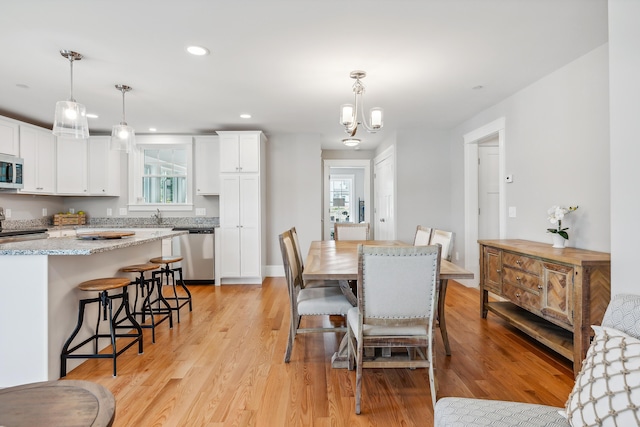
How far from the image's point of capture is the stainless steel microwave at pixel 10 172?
3764mm

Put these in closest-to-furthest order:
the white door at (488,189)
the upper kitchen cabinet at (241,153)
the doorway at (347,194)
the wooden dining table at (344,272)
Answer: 1. the wooden dining table at (344,272)
2. the white door at (488,189)
3. the upper kitchen cabinet at (241,153)
4. the doorway at (347,194)

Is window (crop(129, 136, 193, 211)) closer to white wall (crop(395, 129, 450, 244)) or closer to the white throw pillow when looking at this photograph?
white wall (crop(395, 129, 450, 244))

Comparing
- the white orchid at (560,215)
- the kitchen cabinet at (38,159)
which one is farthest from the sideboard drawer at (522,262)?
the kitchen cabinet at (38,159)

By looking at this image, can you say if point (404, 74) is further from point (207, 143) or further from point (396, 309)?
point (207, 143)

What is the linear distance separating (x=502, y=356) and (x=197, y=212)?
4637 mm

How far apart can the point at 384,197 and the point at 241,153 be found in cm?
270

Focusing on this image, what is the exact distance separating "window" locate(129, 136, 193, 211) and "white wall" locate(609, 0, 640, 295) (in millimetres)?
5175

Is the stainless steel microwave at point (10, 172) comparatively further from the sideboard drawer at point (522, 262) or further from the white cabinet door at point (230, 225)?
the sideboard drawer at point (522, 262)

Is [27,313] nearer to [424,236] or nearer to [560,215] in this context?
[424,236]

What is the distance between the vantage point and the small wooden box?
5.08m

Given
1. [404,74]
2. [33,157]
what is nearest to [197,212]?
[33,157]

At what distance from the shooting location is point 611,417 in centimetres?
94

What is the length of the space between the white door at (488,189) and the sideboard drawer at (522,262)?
1771mm

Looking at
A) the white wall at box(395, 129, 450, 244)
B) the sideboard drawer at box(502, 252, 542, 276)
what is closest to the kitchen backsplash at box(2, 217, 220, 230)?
the white wall at box(395, 129, 450, 244)
